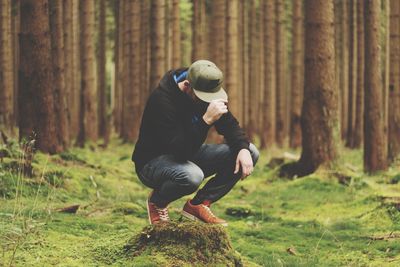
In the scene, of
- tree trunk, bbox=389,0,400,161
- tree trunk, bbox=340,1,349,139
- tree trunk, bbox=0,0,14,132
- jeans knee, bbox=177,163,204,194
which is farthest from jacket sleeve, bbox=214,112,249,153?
tree trunk, bbox=340,1,349,139

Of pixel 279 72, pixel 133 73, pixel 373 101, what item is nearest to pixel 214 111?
pixel 373 101

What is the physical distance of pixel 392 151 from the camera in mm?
15375

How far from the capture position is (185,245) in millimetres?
5012

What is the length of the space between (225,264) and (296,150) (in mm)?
16805

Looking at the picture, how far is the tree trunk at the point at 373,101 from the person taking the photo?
13.1 meters

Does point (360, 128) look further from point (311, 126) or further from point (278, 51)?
point (311, 126)

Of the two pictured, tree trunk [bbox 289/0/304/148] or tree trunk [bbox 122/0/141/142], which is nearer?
tree trunk [bbox 122/0/141/142]

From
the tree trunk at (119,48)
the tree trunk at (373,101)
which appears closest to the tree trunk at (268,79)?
the tree trunk at (119,48)

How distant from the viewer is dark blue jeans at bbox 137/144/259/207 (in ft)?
17.4

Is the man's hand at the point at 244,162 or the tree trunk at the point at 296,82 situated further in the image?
the tree trunk at the point at 296,82

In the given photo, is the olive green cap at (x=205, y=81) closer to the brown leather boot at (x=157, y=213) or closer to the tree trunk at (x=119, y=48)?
the brown leather boot at (x=157, y=213)

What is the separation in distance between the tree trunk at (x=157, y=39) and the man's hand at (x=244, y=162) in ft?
40.9

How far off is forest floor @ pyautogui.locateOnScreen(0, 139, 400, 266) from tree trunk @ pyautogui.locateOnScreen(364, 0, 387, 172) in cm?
56

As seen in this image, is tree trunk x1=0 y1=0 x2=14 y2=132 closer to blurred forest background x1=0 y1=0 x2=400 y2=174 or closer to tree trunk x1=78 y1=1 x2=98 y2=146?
blurred forest background x1=0 y1=0 x2=400 y2=174
